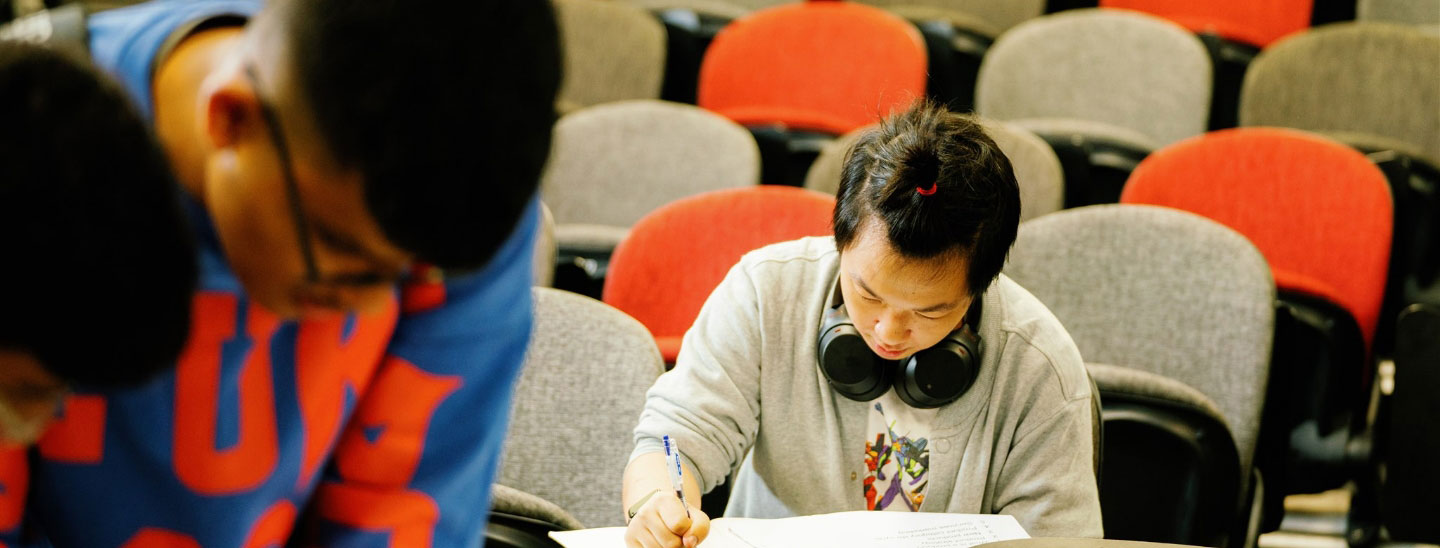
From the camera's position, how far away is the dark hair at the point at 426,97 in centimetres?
53

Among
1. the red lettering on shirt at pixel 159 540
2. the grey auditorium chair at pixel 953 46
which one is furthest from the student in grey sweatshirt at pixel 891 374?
the grey auditorium chair at pixel 953 46

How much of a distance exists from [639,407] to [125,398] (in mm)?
828

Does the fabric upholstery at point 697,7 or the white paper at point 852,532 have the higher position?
the white paper at point 852,532

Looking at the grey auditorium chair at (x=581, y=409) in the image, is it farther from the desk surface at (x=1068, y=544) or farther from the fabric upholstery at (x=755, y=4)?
the fabric upholstery at (x=755, y=4)

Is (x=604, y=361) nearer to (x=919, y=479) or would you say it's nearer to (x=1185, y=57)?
(x=919, y=479)

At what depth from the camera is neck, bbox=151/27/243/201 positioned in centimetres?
60

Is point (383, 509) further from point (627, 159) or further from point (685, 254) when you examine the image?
point (627, 159)

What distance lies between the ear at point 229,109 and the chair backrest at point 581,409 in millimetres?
939

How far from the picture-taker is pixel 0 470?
2.27 feet

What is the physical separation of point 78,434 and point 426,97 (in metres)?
0.35

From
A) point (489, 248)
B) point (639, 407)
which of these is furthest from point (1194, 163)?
point (489, 248)

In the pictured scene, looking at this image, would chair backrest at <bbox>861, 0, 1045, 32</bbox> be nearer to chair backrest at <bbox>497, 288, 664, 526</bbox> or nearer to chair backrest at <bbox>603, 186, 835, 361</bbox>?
chair backrest at <bbox>603, 186, 835, 361</bbox>

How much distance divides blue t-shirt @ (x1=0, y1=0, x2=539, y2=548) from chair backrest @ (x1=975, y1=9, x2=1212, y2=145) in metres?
2.45

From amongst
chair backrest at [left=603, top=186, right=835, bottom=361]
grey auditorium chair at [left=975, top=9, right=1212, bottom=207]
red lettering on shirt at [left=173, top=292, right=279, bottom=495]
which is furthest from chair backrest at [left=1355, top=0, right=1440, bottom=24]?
red lettering on shirt at [left=173, top=292, right=279, bottom=495]
